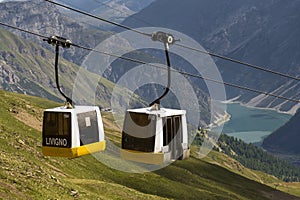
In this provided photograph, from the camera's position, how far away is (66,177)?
69.8 metres

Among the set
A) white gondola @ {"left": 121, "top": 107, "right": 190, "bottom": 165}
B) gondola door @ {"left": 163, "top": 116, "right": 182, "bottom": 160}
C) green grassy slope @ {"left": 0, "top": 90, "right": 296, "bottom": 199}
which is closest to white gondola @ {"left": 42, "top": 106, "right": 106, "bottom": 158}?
white gondola @ {"left": 121, "top": 107, "right": 190, "bottom": 165}

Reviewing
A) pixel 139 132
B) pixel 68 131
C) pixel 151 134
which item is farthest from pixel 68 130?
pixel 151 134

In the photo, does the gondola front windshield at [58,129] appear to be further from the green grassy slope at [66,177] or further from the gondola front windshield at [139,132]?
the green grassy slope at [66,177]

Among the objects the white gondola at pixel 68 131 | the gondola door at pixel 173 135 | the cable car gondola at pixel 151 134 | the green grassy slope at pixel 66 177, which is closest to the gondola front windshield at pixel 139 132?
the cable car gondola at pixel 151 134

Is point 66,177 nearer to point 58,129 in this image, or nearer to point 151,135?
point 58,129

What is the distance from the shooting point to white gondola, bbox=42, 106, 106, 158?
2573 centimetres

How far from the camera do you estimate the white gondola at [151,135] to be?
82.1 feet

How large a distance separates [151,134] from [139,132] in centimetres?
73

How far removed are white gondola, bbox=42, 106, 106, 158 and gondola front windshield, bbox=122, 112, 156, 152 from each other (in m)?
2.14

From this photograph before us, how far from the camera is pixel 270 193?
15100 centimetres

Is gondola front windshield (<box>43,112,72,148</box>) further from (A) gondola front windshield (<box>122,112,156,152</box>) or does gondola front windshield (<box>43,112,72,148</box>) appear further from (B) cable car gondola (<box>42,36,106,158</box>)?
(A) gondola front windshield (<box>122,112,156,152</box>)

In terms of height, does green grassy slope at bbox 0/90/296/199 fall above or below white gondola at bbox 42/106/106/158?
below

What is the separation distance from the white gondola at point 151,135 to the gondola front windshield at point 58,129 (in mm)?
2755

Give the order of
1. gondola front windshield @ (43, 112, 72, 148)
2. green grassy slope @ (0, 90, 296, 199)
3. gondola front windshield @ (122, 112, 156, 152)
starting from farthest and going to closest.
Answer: green grassy slope @ (0, 90, 296, 199)
gondola front windshield @ (43, 112, 72, 148)
gondola front windshield @ (122, 112, 156, 152)
